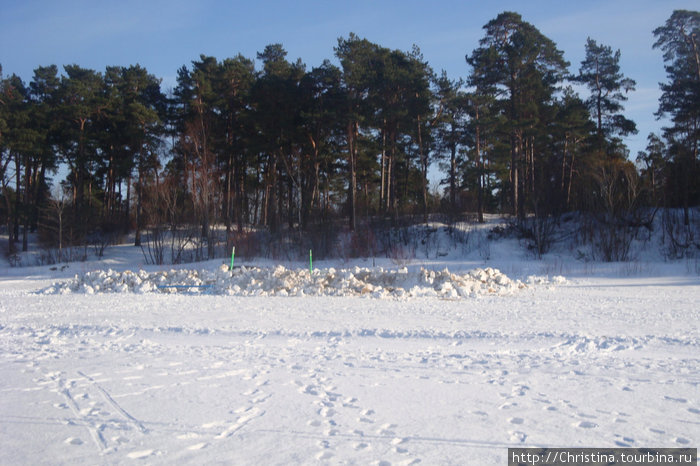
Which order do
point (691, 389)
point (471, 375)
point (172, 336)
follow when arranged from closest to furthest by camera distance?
point (691, 389) → point (471, 375) → point (172, 336)

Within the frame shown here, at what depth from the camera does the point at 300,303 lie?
13.5 meters

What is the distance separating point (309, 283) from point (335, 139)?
63.6 feet

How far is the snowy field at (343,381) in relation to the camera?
399cm

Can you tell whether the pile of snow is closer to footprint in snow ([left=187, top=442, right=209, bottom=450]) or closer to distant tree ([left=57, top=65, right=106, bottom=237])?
footprint in snow ([left=187, top=442, right=209, bottom=450])

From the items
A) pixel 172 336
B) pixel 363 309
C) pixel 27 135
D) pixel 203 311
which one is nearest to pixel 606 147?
pixel 363 309

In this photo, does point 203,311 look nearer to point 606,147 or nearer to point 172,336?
point 172,336

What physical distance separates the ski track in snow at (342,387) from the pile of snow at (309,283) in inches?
189

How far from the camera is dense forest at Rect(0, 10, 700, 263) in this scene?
2959cm

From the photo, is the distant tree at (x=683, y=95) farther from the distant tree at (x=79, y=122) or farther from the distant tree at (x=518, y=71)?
the distant tree at (x=79, y=122)

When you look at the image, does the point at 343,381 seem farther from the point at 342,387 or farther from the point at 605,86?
the point at 605,86

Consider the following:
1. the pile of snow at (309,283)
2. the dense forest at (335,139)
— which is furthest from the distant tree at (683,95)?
the pile of snow at (309,283)

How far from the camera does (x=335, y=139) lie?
33938 millimetres

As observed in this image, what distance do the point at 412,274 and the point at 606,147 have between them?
24.5 metres

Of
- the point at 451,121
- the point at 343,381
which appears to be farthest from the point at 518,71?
the point at 343,381
